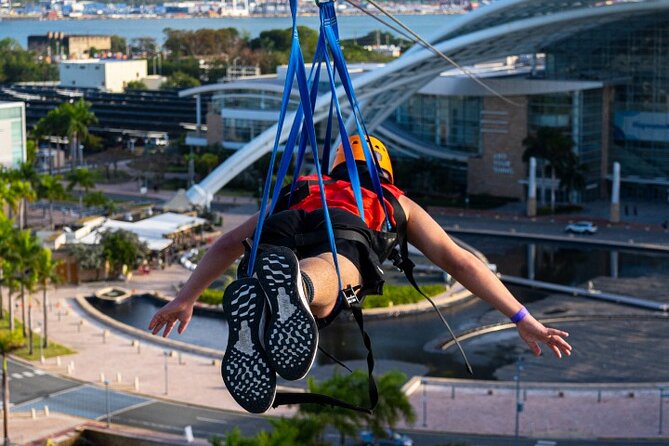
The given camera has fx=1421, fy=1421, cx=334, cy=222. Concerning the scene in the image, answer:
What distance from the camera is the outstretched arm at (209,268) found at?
26.5 feet

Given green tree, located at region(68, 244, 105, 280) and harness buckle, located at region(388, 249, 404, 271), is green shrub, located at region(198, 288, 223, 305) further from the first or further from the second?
harness buckle, located at region(388, 249, 404, 271)

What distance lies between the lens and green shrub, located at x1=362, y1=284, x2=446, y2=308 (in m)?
46.2

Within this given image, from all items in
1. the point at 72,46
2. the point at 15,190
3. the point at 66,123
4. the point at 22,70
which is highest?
the point at 72,46

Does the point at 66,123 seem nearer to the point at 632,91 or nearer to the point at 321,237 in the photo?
the point at 632,91

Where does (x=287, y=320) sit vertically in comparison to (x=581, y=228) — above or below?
above

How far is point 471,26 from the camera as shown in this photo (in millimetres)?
64875

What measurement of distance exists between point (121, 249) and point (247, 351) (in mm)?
45880

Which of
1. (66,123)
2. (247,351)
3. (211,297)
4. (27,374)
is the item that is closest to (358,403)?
(27,374)

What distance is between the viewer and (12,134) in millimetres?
65562

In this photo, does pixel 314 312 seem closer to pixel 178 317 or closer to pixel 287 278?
pixel 287 278

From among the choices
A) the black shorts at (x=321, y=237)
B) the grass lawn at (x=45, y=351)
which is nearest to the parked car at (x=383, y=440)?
the grass lawn at (x=45, y=351)

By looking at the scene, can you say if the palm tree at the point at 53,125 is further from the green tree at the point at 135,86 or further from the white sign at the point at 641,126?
the green tree at the point at 135,86

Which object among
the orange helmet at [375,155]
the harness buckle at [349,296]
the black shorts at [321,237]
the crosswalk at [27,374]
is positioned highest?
the orange helmet at [375,155]

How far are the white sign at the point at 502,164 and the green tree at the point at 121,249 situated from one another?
22308 mm
